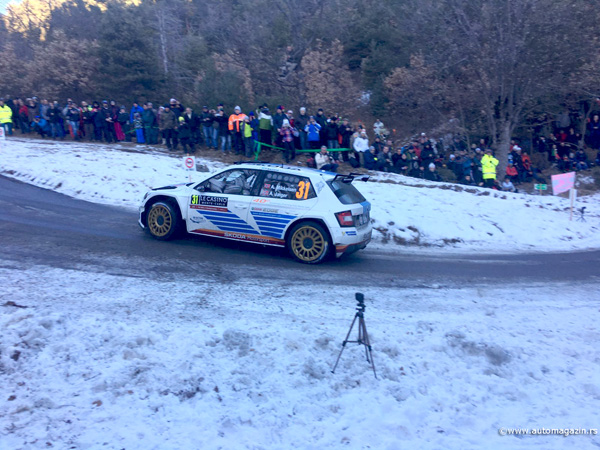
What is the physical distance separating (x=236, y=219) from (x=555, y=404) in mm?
5857

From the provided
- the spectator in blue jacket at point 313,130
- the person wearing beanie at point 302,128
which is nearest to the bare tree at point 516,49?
the spectator in blue jacket at point 313,130

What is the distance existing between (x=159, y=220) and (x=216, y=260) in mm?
1720

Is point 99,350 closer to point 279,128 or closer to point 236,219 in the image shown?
point 236,219

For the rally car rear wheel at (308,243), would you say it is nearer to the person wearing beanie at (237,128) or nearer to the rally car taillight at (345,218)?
the rally car taillight at (345,218)

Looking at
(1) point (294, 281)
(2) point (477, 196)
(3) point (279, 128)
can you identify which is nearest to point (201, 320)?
(1) point (294, 281)

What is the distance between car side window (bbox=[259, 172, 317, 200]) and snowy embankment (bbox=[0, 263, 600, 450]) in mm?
2308

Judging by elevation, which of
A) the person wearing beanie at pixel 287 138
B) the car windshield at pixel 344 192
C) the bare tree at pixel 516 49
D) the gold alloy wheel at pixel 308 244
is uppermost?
the bare tree at pixel 516 49

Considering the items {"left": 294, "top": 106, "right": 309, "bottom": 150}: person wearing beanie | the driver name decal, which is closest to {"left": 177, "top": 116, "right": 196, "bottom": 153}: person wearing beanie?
{"left": 294, "top": 106, "right": 309, "bottom": 150}: person wearing beanie

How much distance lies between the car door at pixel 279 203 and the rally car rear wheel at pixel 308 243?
193mm

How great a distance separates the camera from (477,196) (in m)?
14.4

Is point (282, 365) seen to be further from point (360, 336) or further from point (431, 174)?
point (431, 174)

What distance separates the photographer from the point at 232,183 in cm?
928

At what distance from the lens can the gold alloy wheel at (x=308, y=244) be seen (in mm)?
8680

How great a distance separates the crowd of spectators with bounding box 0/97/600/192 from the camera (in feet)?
57.0
